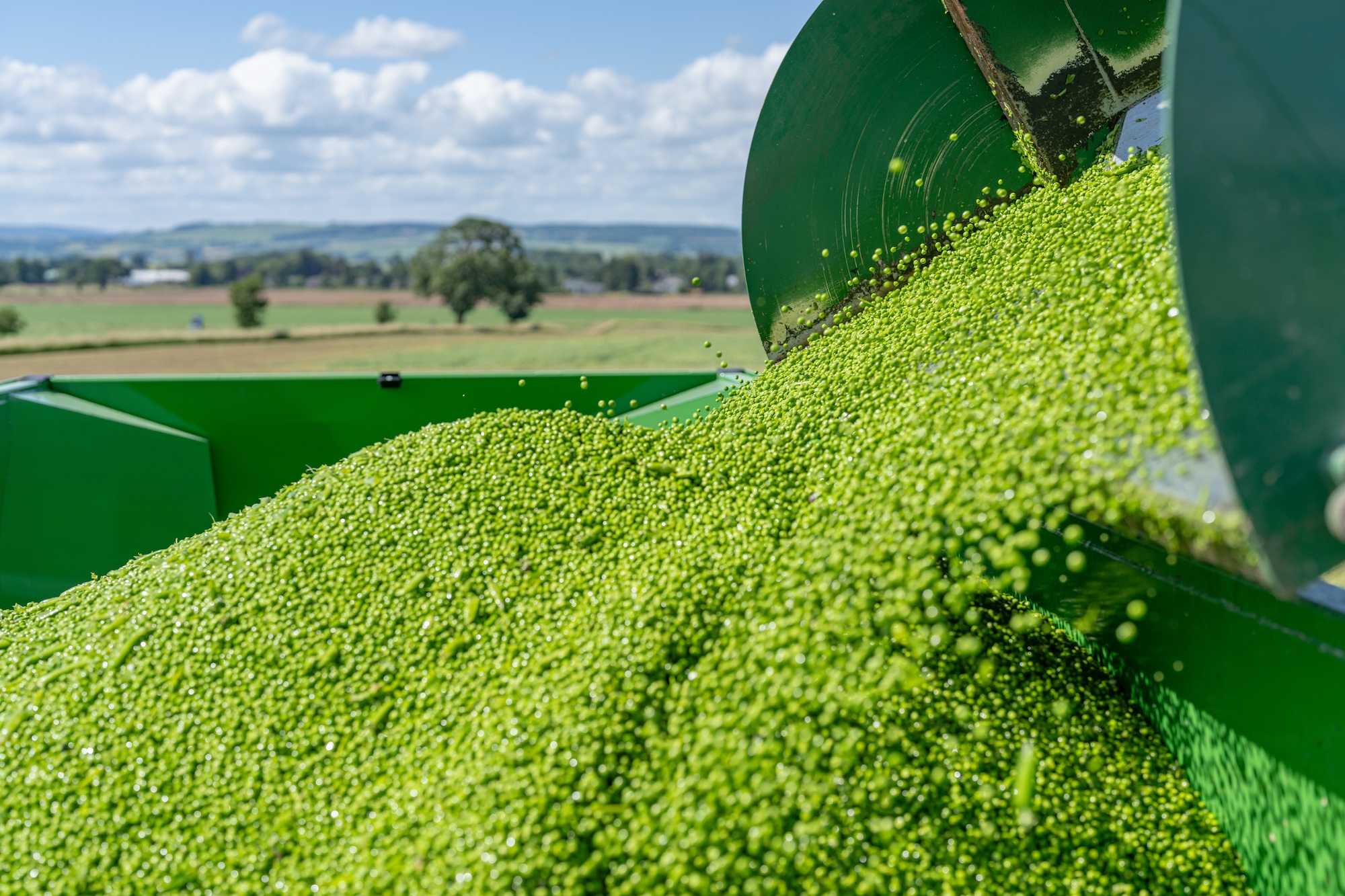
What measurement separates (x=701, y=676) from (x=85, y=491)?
2.46m

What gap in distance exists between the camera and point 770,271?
2873 mm

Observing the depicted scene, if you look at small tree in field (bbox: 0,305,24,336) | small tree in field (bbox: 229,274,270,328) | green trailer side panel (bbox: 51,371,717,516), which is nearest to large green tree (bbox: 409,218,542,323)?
small tree in field (bbox: 229,274,270,328)

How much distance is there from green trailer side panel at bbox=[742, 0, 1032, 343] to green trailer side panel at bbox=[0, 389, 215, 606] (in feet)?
7.06

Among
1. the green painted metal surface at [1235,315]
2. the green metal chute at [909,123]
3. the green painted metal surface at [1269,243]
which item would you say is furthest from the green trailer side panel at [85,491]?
the green painted metal surface at [1269,243]

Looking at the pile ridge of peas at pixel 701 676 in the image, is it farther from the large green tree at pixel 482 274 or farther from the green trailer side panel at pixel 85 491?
the large green tree at pixel 482 274

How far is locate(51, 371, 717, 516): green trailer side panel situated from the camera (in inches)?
124

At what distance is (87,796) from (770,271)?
222cm

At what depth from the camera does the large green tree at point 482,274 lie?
23.8m

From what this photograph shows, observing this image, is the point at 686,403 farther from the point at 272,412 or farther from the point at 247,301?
the point at 247,301

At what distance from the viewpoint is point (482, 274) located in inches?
949

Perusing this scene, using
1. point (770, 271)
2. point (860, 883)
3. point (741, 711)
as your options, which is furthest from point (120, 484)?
point (860, 883)

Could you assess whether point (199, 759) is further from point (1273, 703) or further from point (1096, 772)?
point (1273, 703)

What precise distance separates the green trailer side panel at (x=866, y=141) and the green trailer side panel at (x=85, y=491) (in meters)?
2.15

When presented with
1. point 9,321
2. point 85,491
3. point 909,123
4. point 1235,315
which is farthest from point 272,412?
point 9,321
